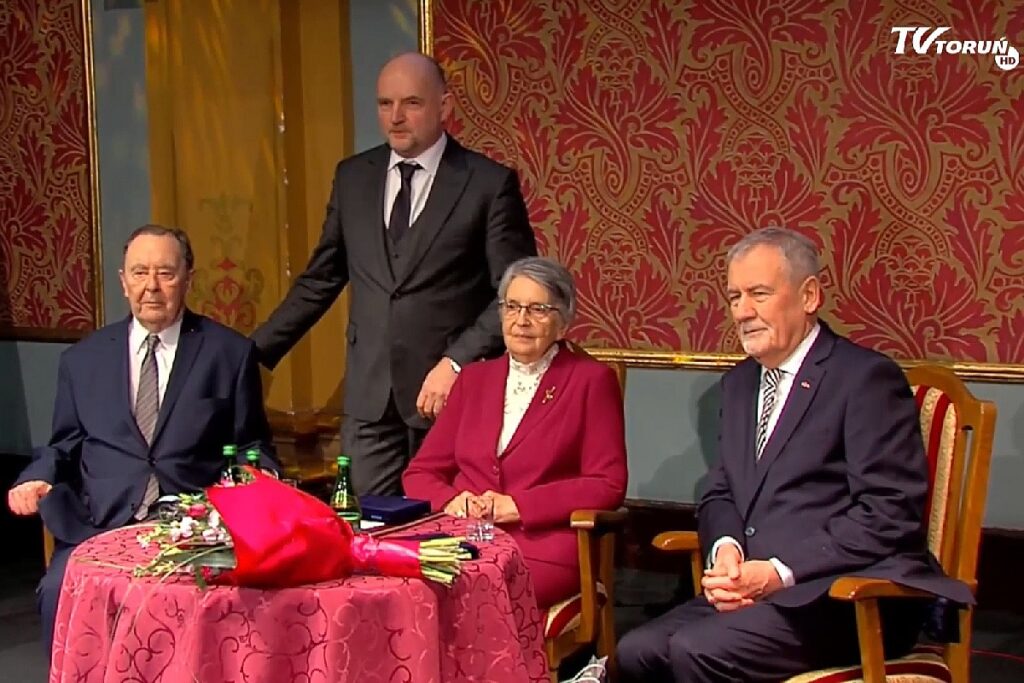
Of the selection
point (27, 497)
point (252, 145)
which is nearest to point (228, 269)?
point (252, 145)

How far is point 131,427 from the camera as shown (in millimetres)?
3674

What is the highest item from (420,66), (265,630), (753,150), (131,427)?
(420,66)

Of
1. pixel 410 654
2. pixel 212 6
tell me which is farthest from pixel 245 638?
pixel 212 6

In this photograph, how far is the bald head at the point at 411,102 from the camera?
12.5 feet

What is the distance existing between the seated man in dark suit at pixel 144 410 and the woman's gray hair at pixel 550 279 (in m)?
0.75

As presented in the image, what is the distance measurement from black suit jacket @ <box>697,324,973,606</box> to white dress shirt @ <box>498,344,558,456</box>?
550 millimetres

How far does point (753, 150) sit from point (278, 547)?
2681mm

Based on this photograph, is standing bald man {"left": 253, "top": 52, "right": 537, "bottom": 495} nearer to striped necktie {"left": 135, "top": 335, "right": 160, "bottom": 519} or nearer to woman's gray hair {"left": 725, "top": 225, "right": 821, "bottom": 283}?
striped necktie {"left": 135, "top": 335, "right": 160, "bottom": 519}

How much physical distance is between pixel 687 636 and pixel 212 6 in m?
3.45

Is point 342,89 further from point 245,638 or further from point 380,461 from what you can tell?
point 245,638

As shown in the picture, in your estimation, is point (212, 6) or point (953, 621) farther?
point (212, 6)

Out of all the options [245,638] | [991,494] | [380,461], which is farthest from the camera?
[991,494]

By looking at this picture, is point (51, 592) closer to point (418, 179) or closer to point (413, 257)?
point (413, 257)

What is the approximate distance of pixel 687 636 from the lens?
302cm
